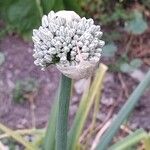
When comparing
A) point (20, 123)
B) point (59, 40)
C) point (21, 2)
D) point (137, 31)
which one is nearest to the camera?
point (59, 40)

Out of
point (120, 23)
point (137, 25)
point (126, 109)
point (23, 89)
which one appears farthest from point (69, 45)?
point (120, 23)

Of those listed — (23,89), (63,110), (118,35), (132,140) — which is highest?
(118,35)

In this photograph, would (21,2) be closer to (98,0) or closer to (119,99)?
(119,99)

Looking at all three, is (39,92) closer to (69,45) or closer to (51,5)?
(51,5)

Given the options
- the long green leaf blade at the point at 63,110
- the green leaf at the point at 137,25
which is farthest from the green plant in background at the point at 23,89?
the long green leaf blade at the point at 63,110

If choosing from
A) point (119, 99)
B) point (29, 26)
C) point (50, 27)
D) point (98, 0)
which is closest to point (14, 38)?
point (98, 0)

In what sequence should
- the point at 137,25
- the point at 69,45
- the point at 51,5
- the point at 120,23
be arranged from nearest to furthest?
the point at 69,45
the point at 51,5
the point at 137,25
the point at 120,23

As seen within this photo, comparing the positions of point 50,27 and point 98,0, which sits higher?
point 98,0

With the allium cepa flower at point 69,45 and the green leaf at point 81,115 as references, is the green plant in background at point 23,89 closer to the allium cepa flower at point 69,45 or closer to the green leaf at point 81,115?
the green leaf at point 81,115
